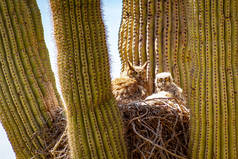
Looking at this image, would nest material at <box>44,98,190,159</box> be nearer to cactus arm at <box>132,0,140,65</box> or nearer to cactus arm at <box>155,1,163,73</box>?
cactus arm at <box>155,1,163,73</box>

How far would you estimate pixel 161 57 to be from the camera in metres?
6.45

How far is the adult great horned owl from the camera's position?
595cm

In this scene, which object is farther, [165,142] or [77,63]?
[165,142]

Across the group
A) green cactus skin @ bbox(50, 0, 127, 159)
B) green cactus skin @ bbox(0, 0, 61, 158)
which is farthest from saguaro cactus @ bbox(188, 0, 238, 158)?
green cactus skin @ bbox(0, 0, 61, 158)

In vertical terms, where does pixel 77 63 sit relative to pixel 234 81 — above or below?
above

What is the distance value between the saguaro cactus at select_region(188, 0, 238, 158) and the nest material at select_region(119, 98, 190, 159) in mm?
474

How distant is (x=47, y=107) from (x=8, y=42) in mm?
908

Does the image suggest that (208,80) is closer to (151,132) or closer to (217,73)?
(217,73)

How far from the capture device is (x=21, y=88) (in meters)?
4.59

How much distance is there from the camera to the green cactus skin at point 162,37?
640 cm

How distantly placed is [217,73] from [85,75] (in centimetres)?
123

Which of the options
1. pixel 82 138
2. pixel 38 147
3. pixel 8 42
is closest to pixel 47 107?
pixel 38 147

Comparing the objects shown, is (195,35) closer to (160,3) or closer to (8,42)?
(8,42)

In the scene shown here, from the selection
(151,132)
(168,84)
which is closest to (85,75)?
(151,132)
